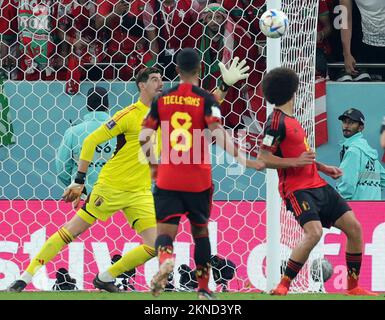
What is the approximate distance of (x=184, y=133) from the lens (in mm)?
8836

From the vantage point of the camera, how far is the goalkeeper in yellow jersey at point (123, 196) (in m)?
10.4

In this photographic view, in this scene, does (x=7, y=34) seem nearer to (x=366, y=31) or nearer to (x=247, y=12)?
(x=247, y=12)

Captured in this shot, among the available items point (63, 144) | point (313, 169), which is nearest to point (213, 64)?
point (63, 144)

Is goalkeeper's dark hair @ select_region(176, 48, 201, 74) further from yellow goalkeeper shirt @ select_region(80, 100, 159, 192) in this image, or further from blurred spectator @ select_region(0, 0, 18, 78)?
blurred spectator @ select_region(0, 0, 18, 78)

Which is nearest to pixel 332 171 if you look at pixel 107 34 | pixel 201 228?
pixel 201 228

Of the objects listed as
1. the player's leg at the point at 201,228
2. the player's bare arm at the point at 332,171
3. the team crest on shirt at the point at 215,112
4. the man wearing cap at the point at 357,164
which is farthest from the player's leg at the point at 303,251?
the man wearing cap at the point at 357,164

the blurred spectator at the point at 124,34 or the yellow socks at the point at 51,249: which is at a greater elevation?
the blurred spectator at the point at 124,34

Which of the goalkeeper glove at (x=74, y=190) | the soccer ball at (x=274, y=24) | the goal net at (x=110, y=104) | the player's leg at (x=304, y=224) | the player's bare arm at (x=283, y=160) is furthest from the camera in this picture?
the goal net at (x=110, y=104)

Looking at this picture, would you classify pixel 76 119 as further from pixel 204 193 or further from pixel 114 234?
pixel 204 193

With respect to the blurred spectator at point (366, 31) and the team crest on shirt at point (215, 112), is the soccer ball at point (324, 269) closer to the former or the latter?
the team crest on shirt at point (215, 112)

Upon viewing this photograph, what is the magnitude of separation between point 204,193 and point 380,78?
5591mm

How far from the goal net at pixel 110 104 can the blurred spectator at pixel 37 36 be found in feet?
0.04

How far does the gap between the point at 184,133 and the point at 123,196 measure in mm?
1921

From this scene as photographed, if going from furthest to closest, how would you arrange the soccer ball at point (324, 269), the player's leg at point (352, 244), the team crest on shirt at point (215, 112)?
the soccer ball at point (324, 269)
the player's leg at point (352, 244)
the team crest on shirt at point (215, 112)
